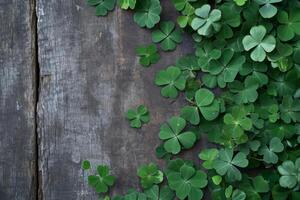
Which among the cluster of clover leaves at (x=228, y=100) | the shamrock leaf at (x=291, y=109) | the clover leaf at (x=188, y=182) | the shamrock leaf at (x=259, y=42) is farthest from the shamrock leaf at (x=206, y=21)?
the clover leaf at (x=188, y=182)

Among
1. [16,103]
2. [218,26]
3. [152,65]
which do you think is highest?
[218,26]

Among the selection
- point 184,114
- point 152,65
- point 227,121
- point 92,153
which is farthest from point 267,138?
point 92,153

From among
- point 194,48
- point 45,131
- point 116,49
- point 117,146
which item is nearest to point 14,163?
point 45,131

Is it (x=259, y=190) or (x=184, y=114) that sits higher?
(x=184, y=114)

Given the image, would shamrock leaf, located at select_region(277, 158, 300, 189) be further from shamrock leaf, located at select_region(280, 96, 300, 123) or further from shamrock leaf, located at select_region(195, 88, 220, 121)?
shamrock leaf, located at select_region(195, 88, 220, 121)

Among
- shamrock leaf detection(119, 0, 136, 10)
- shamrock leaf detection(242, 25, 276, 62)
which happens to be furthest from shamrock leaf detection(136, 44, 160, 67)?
shamrock leaf detection(242, 25, 276, 62)

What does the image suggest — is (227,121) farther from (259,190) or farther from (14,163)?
(14,163)

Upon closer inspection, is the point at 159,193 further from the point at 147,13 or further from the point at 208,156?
the point at 147,13

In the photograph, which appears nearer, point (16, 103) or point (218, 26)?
point (218, 26)
